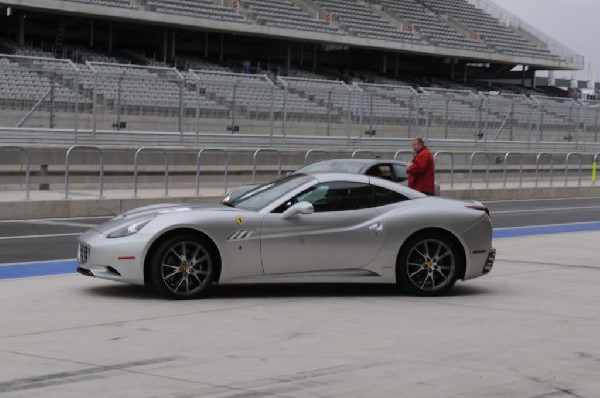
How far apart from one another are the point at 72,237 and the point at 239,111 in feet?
41.0

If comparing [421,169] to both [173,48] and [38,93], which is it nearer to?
[38,93]

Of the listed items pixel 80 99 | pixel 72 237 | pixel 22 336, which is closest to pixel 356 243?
pixel 22 336

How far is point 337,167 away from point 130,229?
838cm

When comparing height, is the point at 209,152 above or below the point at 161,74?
below

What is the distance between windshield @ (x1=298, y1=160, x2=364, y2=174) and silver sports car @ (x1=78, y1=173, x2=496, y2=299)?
6431mm

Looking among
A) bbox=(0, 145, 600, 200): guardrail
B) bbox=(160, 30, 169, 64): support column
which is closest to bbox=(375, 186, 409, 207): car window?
bbox=(0, 145, 600, 200): guardrail

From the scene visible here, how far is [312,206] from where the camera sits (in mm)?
11125

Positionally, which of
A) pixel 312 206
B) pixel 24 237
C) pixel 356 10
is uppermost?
pixel 356 10

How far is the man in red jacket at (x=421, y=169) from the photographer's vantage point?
1684 cm

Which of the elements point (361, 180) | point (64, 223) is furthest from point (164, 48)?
point (361, 180)

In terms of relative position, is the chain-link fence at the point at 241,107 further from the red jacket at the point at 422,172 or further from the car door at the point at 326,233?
the car door at the point at 326,233

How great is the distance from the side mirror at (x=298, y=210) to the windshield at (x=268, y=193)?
1.02ft

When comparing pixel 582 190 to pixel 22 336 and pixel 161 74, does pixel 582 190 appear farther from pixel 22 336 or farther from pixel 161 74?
pixel 22 336

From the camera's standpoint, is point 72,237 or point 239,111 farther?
point 239,111
